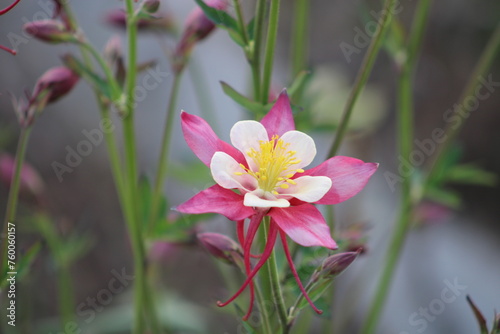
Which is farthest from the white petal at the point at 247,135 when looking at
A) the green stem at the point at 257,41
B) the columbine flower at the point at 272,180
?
the green stem at the point at 257,41

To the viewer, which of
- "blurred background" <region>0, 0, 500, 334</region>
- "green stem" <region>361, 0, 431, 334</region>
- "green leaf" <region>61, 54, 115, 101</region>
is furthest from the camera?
"blurred background" <region>0, 0, 500, 334</region>

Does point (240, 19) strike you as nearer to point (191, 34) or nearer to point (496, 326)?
point (191, 34)

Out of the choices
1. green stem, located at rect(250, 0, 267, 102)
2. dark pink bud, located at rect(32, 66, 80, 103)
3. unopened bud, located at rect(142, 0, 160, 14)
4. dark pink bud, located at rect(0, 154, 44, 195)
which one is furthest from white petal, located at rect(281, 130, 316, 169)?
dark pink bud, located at rect(0, 154, 44, 195)

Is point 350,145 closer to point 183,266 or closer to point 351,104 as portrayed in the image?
point 183,266

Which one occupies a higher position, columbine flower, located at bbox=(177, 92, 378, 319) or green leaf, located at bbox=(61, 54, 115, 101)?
columbine flower, located at bbox=(177, 92, 378, 319)

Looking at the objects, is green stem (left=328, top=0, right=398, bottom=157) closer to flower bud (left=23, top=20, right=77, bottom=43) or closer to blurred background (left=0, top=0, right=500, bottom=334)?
flower bud (left=23, top=20, right=77, bottom=43)

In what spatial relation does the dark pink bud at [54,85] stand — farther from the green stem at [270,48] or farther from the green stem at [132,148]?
the green stem at [270,48]

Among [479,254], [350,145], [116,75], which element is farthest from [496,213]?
[116,75]

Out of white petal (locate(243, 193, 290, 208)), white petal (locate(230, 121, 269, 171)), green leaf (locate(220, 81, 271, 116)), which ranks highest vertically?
green leaf (locate(220, 81, 271, 116))

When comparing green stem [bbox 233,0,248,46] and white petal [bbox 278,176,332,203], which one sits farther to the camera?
green stem [bbox 233,0,248,46]
